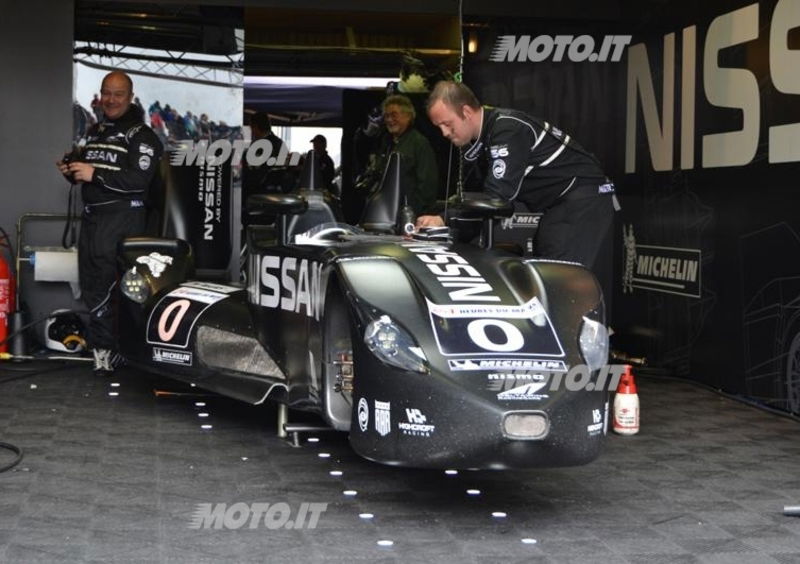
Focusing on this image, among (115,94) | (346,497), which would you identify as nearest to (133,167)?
(115,94)

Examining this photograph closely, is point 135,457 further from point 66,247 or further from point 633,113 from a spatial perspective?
point 633,113

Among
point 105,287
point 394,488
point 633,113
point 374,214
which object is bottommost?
point 394,488

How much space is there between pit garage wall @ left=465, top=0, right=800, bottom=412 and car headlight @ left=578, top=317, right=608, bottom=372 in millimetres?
2336

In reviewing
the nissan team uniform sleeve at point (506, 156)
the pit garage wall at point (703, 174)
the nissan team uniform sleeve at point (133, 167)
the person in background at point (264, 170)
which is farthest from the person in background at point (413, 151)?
the nissan team uniform sleeve at point (506, 156)

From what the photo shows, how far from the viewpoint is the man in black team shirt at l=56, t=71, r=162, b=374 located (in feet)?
21.8

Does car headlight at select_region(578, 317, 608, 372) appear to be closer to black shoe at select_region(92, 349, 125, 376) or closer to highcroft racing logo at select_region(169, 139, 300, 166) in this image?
black shoe at select_region(92, 349, 125, 376)

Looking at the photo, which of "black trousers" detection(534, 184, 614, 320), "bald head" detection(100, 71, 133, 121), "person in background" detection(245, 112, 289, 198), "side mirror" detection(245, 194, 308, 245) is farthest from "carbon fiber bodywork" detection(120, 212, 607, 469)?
"person in background" detection(245, 112, 289, 198)

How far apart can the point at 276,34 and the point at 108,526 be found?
6.77 metres

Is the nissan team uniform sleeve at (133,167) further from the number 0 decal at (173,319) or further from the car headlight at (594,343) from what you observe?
the car headlight at (594,343)

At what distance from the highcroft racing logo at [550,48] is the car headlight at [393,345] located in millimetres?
4940

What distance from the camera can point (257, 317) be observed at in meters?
5.17

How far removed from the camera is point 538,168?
210 inches

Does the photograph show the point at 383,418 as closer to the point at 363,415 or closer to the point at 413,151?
the point at 363,415

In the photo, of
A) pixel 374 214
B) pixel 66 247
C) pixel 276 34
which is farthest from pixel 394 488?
pixel 276 34
